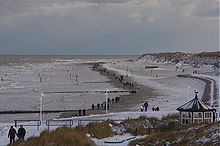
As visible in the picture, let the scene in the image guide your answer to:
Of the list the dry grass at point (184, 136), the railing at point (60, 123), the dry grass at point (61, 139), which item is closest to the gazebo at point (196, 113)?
the dry grass at point (184, 136)

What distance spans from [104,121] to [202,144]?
8213mm

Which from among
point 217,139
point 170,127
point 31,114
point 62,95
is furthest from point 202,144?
point 62,95

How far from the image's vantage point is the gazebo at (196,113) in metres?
25.5

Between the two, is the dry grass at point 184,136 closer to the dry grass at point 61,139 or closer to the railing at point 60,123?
the dry grass at point 61,139

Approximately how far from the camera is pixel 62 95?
55062 millimetres

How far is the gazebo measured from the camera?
1003 inches

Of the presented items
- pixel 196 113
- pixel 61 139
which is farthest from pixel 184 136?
pixel 61 139

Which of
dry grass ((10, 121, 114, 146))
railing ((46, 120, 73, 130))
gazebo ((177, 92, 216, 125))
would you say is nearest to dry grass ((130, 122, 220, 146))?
gazebo ((177, 92, 216, 125))

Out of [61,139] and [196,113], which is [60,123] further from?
[196,113]

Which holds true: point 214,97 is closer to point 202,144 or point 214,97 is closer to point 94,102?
point 94,102

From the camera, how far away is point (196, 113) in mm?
25562

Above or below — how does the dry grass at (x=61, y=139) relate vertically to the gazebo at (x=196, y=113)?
below

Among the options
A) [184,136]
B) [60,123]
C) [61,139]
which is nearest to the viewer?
[61,139]

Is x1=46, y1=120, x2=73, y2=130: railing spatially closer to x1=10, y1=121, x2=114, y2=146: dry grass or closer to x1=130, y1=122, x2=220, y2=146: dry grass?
x1=10, y1=121, x2=114, y2=146: dry grass
